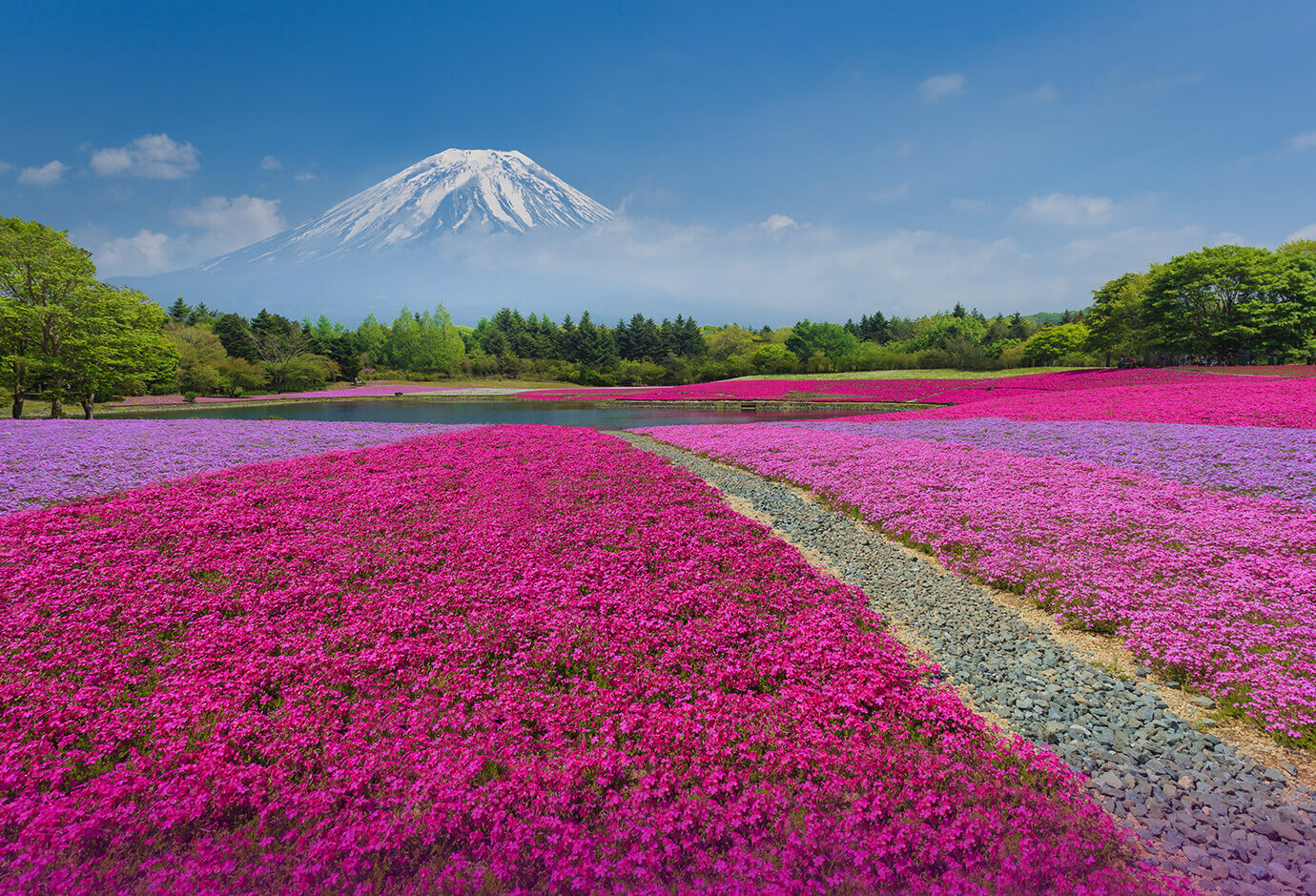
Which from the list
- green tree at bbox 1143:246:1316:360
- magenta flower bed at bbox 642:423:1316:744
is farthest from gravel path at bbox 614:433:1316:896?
green tree at bbox 1143:246:1316:360

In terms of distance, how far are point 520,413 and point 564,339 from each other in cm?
7254

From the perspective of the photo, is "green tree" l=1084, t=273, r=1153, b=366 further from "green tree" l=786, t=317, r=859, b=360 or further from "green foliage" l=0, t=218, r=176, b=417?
"green foliage" l=0, t=218, r=176, b=417

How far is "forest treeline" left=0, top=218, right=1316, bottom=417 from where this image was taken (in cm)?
2875

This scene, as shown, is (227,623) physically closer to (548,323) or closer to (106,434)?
(106,434)

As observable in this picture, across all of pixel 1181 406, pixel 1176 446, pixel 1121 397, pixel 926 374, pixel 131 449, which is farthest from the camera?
pixel 926 374

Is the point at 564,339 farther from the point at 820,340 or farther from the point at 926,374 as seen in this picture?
the point at 926,374

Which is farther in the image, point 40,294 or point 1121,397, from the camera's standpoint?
point 40,294

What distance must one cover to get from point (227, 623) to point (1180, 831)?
29.9ft

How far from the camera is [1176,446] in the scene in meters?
16.3

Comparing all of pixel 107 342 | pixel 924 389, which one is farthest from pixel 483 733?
pixel 924 389

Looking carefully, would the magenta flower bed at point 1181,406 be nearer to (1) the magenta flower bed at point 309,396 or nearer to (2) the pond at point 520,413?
(2) the pond at point 520,413

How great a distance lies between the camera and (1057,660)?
20.6ft

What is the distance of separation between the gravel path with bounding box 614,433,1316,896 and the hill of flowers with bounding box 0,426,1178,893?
1.74 ft

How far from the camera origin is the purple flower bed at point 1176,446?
41.1 feet
